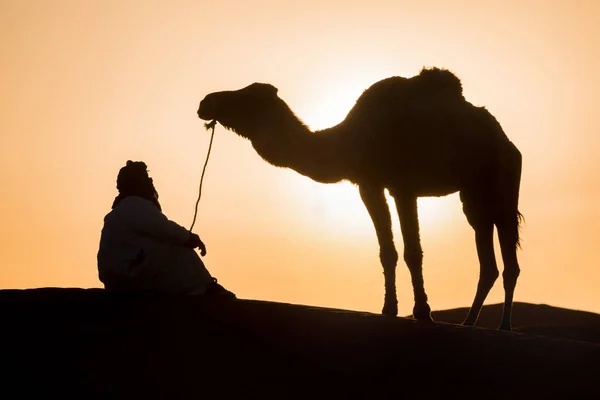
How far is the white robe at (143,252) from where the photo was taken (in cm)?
1241

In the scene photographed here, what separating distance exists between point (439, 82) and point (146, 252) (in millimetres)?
4910

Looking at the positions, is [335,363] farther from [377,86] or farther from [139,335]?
[377,86]

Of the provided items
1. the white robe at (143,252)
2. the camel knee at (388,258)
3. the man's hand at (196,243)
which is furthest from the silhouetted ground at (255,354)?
the camel knee at (388,258)

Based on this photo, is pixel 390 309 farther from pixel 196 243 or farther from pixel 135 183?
pixel 135 183

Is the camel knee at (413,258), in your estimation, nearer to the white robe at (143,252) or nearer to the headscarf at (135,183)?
the white robe at (143,252)

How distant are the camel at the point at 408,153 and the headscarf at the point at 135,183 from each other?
208 cm

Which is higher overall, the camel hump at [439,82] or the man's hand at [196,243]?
the camel hump at [439,82]

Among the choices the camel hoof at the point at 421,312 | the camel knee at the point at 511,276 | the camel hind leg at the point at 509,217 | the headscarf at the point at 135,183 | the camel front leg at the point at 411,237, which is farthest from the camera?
the camel knee at the point at 511,276

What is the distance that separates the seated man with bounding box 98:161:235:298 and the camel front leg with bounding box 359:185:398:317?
2644 mm

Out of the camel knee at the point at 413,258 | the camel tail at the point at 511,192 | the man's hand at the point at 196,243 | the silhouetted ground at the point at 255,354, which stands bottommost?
the silhouetted ground at the point at 255,354

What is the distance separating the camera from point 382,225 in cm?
1446

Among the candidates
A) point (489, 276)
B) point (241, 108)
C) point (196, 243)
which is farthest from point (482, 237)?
point (196, 243)

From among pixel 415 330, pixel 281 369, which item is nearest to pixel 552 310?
pixel 415 330

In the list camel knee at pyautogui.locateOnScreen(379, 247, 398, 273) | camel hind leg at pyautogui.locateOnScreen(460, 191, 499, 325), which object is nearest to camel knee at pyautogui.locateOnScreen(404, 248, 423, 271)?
camel knee at pyautogui.locateOnScreen(379, 247, 398, 273)
